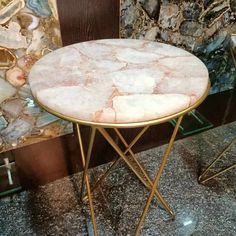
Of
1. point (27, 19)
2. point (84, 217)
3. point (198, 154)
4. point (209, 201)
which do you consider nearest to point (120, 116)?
point (27, 19)

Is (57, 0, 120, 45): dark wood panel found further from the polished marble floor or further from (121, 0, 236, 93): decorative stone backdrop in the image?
the polished marble floor

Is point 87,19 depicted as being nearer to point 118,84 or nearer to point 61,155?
point 118,84

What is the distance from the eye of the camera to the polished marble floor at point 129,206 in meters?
1.06

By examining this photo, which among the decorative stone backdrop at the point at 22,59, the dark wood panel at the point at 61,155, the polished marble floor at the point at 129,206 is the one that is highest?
the decorative stone backdrop at the point at 22,59

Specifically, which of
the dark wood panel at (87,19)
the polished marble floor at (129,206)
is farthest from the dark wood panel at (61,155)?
the dark wood panel at (87,19)

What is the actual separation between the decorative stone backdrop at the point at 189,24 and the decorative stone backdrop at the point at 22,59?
0.27m

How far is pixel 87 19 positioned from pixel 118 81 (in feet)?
1.17

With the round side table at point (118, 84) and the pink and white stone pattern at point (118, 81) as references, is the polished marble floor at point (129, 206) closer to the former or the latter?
the round side table at point (118, 84)

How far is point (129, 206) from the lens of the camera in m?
1.13

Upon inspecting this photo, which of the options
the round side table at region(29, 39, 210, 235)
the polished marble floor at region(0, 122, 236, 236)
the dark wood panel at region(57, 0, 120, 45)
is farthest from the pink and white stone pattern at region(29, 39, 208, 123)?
the polished marble floor at region(0, 122, 236, 236)

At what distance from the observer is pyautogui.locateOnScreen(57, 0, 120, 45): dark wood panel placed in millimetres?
922

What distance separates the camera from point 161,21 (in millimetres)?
1118

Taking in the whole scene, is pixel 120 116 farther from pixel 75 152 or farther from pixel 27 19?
pixel 75 152

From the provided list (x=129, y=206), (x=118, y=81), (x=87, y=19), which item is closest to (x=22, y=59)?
(x=87, y=19)
